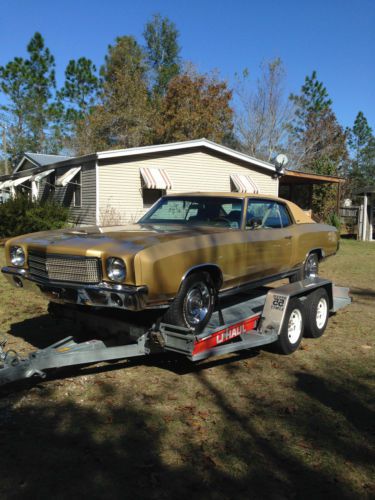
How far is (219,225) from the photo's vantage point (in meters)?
Answer: 5.38

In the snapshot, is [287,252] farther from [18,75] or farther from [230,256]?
[18,75]

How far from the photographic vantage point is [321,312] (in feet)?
19.6

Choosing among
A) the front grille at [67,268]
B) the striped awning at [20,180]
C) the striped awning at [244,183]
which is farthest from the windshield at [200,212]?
the striped awning at [20,180]

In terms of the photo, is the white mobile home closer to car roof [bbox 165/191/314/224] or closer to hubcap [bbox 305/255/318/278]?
car roof [bbox 165/191/314/224]

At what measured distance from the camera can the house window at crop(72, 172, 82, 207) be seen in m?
16.8

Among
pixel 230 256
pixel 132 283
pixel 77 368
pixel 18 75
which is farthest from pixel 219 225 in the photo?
pixel 18 75

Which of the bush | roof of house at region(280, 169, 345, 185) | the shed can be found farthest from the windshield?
the shed

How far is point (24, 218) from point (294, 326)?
40.4 feet

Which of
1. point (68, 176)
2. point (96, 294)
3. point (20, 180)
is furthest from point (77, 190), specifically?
point (96, 294)

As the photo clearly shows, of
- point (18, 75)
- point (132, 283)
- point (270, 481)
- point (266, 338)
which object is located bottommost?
point (270, 481)

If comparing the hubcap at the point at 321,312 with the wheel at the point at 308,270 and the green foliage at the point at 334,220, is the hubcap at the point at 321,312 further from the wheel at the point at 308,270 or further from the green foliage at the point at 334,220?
the green foliage at the point at 334,220

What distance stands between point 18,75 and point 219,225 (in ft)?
151

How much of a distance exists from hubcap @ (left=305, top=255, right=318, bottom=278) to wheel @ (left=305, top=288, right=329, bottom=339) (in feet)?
2.54

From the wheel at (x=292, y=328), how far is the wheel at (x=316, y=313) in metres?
0.16
